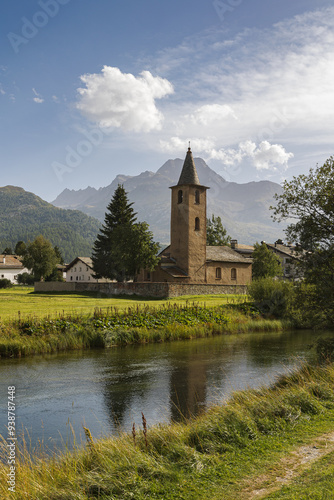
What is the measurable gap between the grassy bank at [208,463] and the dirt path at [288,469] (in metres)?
0.01

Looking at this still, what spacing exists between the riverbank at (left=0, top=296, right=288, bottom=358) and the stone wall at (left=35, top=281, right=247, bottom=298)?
45.7 feet

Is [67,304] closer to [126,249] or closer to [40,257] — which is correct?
[126,249]

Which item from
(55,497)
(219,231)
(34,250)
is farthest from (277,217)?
(219,231)

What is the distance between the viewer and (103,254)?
68500 millimetres

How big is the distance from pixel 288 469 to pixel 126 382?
10.5 metres

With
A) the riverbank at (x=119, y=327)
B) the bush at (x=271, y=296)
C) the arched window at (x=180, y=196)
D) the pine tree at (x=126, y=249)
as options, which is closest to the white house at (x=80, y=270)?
the pine tree at (x=126, y=249)

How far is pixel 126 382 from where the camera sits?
16.3 m

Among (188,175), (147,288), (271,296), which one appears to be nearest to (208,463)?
(271,296)

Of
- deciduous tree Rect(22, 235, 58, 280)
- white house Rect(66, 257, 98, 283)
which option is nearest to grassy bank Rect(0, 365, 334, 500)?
deciduous tree Rect(22, 235, 58, 280)

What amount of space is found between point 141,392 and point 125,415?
2.50 m

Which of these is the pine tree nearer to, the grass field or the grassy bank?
the grass field

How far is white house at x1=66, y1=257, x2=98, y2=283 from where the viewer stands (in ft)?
318

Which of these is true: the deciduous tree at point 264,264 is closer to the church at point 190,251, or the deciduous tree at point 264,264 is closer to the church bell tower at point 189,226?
the church at point 190,251

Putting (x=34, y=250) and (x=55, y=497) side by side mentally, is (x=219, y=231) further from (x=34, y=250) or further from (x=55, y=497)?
(x=55, y=497)
